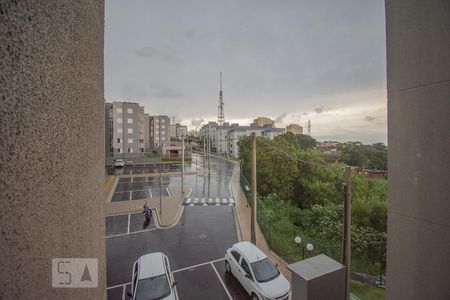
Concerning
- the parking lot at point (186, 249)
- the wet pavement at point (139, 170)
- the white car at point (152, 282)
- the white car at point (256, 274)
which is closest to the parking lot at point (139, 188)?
the wet pavement at point (139, 170)

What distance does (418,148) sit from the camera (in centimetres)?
281

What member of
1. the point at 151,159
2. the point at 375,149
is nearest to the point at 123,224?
the point at 151,159

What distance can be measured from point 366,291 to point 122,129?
153ft

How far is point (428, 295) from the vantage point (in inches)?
108

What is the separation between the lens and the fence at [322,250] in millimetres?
10482

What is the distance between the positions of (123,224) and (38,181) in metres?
15.8

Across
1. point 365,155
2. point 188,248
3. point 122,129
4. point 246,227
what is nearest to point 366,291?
point 246,227

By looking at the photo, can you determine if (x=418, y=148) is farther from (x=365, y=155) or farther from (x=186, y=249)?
(x=365, y=155)

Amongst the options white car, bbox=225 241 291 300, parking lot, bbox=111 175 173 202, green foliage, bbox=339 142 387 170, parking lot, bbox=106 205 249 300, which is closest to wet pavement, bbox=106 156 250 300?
parking lot, bbox=106 205 249 300

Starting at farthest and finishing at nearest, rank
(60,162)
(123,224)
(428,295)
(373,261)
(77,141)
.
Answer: (123,224)
(373,261)
(428,295)
(77,141)
(60,162)

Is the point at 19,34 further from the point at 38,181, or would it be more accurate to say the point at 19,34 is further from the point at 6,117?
the point at 38,181

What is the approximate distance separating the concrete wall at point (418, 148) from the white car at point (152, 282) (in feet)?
20.6

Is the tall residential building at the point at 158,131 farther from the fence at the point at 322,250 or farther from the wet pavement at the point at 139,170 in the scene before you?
the fence at the point at 322,250

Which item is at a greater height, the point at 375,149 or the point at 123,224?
the point at 375,149
